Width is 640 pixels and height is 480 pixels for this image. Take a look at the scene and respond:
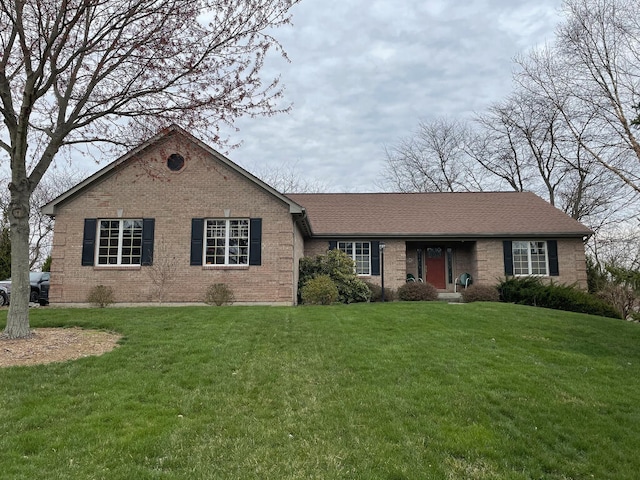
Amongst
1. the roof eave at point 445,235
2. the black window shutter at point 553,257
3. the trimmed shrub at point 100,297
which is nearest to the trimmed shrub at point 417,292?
the roof eave at point 445,235

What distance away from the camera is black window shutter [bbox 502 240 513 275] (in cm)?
1916

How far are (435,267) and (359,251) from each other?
3.88 m

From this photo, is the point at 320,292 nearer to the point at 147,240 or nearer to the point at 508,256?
the point at 147,240

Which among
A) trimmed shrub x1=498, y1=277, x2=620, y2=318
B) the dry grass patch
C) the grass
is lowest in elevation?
the grass

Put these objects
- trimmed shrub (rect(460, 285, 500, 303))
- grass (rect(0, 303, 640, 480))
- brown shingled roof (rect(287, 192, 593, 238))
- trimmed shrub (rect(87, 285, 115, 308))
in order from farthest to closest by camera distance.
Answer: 1. brown shingled roof (rect(287, 192, 593, 238))
2. trimmed shrub (rect(460, 285, 500, 303))
3. trimmed shrub (rect(87, 285, 115, 308))
4. grass (rect(0, 303, 640, 480))

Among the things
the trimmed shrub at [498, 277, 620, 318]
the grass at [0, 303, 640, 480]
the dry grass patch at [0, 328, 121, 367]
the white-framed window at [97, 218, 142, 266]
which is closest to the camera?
the grass at [0, 303, 640, 480]

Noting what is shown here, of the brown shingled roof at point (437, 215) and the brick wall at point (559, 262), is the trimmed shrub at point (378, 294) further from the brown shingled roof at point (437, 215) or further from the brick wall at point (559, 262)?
the brick wall at point (559, 262)

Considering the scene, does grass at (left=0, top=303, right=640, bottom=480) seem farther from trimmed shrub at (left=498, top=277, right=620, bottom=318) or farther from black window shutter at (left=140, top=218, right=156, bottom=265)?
trimmed shrub at (left=498, top=277, right=620, bottom=318)

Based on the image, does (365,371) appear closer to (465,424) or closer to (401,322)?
(465,424)

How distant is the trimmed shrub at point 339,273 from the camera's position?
16984mm

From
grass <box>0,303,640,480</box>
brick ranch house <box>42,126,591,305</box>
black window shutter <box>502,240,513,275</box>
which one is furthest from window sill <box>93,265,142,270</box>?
black window shutter <box>502,240,513,275</box>

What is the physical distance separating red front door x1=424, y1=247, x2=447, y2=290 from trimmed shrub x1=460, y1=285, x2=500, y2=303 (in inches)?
123

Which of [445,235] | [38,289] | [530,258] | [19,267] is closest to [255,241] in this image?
[19,267]

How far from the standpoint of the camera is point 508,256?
19.4m
